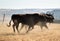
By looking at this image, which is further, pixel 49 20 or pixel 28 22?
pixel 49 20

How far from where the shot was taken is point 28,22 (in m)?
16.0

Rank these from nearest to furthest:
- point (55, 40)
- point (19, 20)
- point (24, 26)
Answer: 1. point (55, 40)
2. point (19, 20)
3. point (24, 26)

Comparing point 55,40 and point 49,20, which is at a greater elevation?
point 55,40

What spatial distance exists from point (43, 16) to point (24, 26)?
1.73 meters

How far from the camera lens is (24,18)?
631 inches

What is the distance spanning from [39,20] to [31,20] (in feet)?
1.93

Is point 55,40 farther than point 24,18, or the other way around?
point 24,18

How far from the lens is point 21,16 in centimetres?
1603

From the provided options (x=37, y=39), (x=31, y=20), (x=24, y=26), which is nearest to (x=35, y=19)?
(x=31, y=20)

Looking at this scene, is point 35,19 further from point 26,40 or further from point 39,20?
point 26,40

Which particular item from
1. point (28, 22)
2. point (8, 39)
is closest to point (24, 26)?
point (28, 22)

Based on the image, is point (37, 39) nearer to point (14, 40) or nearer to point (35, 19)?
point (14, 40)

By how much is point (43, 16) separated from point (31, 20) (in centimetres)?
99

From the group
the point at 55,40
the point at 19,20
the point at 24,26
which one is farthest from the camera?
the point at 24,26
